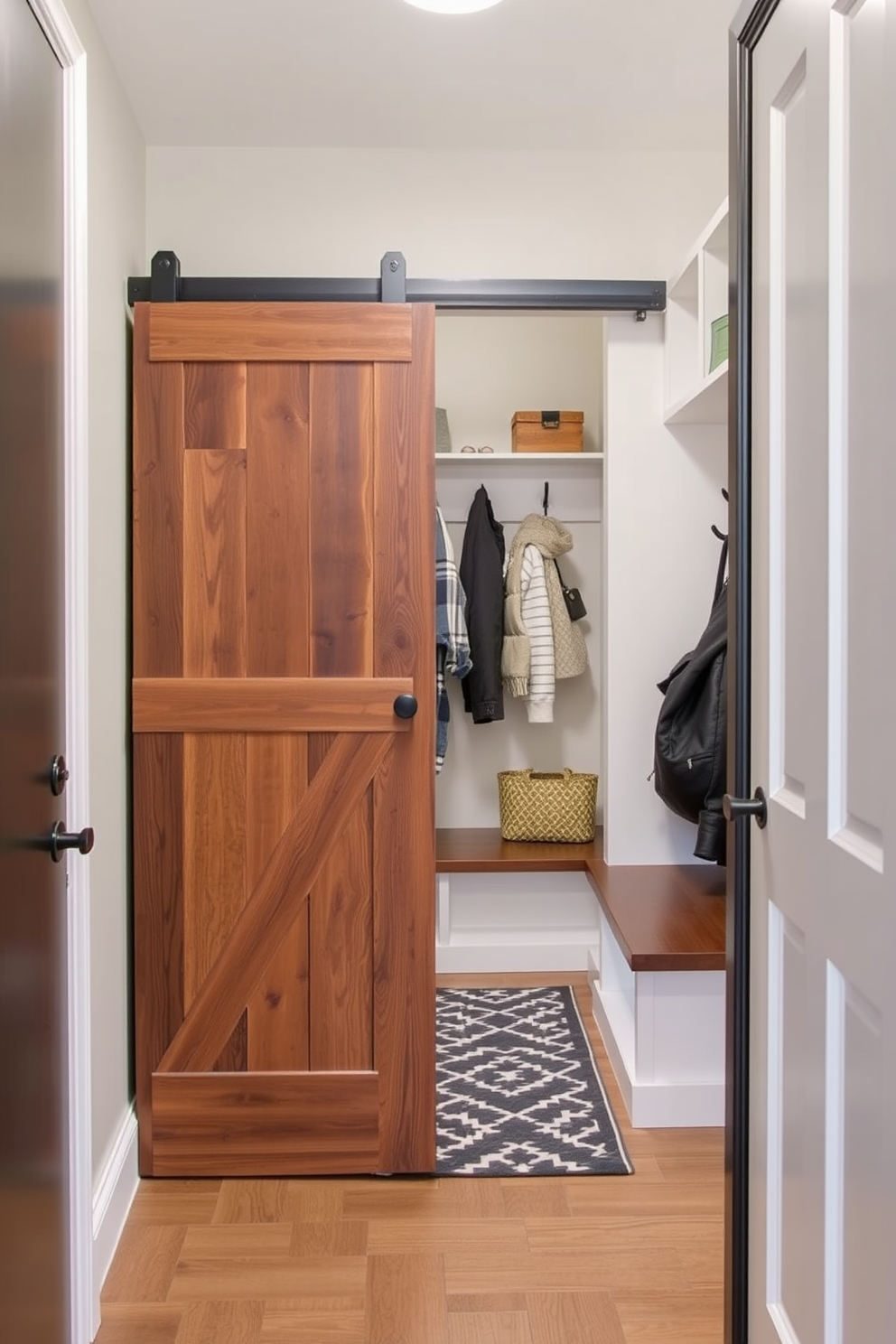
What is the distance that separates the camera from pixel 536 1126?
2.57 m

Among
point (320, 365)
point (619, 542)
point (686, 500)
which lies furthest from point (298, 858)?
point (686, 500)

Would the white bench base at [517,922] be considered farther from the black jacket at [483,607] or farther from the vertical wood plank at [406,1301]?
the vertical wood plank at [406,1301]

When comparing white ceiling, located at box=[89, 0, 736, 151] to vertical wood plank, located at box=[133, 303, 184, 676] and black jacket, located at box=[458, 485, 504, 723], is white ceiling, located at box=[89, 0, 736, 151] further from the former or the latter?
black jacket, located at box=[458, 485, 504, 723]

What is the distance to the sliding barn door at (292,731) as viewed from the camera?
2.37 metres

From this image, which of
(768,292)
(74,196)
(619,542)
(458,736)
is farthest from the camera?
(458,736)

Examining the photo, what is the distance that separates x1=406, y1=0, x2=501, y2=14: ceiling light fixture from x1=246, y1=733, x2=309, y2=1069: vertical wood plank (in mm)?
1466

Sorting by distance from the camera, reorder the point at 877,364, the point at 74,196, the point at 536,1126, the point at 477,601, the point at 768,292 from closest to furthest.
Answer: the point at 877,364, the point at 768,292, the point at 74,196, the point at 536,1126, the point at 477,601

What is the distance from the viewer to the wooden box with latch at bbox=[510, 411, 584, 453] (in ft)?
12.6

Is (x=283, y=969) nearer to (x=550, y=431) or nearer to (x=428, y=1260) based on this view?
(x=428, y=1260)

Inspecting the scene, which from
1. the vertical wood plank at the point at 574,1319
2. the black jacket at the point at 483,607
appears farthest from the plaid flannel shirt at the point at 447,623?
the vertical wood plank at the point at 574,1319

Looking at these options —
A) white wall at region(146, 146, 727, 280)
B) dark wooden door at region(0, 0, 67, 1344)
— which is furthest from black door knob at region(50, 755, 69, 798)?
white wall at region(146, 146, 727, 280)

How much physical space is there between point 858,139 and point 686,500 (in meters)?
1.97

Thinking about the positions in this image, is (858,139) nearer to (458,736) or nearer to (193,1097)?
(193,1097)

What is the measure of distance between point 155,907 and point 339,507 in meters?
0.96
